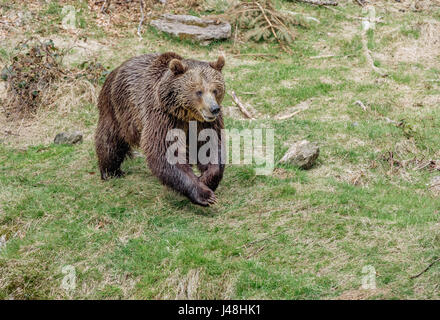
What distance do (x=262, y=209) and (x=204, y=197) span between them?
2.61 ft

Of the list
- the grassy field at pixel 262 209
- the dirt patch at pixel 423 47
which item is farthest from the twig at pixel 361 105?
the dirt patch at pixel 423 47

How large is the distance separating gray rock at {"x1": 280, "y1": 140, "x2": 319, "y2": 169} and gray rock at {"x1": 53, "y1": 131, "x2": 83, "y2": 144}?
368 cm

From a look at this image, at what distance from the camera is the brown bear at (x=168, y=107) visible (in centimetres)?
612

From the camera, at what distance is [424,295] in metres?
4.72

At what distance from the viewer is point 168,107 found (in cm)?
638

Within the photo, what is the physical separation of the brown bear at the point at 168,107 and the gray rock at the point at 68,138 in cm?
196

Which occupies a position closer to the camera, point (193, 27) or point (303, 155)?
point (303, 155)

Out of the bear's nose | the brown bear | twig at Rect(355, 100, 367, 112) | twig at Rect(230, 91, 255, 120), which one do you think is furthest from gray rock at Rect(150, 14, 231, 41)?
the bear's nose

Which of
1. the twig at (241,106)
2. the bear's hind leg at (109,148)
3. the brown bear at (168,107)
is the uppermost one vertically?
the brown bear at (168,107)

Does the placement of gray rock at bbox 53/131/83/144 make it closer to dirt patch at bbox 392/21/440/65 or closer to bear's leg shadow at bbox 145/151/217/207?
bear's leg shadow at bbox 145/151/217/207

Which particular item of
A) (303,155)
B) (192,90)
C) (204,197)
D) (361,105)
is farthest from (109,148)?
(361,105)

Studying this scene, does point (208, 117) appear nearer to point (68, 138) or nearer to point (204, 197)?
point (204, 197)

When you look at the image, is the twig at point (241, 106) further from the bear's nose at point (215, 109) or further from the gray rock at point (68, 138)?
the bear's nose at point (215, 109)
